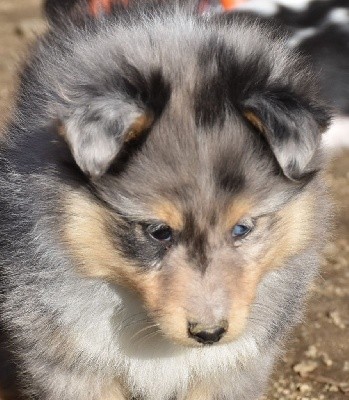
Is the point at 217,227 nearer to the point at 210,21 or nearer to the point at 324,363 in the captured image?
the point at 210,21

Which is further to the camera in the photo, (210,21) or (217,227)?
(210,21)

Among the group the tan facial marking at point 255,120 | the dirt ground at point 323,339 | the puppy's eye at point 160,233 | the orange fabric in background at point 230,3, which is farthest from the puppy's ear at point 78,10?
the orange fabric in background at point 230,3

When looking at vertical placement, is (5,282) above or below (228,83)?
below

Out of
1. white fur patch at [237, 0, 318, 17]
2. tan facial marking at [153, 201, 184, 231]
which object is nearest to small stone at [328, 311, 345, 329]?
tan facial marking at [153, 201, 184, 231]

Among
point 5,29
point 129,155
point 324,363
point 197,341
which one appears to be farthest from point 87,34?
point 5,29

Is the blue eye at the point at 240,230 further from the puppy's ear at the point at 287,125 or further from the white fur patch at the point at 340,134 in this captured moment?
the white fur patch at the point at 340,134

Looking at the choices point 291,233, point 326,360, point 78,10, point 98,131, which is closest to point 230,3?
point 78,10

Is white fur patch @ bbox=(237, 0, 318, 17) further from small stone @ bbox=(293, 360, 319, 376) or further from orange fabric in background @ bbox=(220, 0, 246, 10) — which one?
small stone @ bbox=(293, 360, 319, 376)

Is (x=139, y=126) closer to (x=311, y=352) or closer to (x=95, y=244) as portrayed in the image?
(x=95, y=244)
